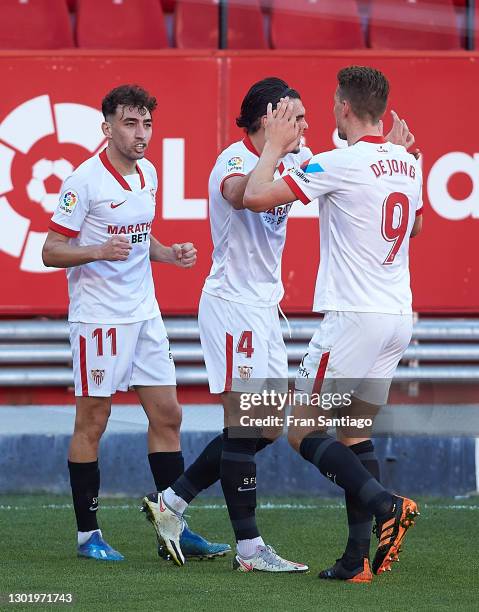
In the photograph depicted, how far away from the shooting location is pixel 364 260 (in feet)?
17.1

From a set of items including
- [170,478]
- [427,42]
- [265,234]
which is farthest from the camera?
[427,42]

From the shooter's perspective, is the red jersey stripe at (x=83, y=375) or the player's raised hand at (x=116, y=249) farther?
the red jersey stripe at (x=83, y=375)

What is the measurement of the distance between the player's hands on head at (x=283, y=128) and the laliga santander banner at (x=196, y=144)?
3441 millimetres

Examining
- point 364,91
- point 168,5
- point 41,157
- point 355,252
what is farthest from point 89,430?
point 168,5

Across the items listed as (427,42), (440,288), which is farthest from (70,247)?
(427,42)

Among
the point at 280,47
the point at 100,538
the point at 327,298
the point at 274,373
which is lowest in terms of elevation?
the point at 100,538

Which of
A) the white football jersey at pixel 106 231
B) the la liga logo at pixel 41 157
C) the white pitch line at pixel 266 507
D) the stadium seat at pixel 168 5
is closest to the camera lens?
the white football jersey at pixel 106 231

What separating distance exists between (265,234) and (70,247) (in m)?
0.85

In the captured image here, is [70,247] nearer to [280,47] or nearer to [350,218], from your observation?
[350,218]

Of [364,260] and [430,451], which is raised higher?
[364,260]

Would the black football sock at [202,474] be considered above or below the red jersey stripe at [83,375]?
below

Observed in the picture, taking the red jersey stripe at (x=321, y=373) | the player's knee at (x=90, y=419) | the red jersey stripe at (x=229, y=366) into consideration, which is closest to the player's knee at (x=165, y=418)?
the player's knee at (x=90, y=419)

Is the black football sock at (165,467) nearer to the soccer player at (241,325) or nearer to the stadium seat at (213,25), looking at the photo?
the soccer player at (241,325)

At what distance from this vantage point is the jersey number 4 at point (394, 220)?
5.19 m
